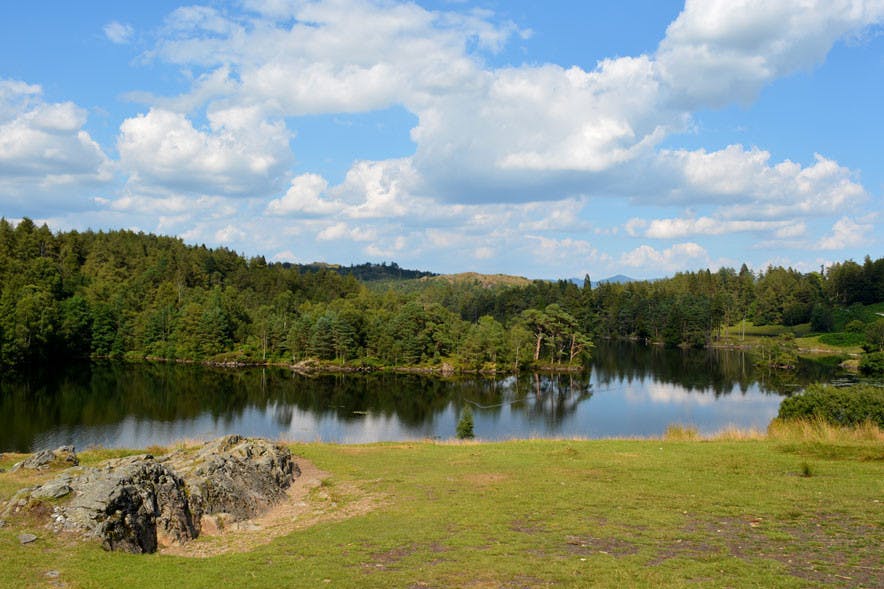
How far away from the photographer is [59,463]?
17875mm

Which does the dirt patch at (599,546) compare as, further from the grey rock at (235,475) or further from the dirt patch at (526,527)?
the grey rock at (235,475)

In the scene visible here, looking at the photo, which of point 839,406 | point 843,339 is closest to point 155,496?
point 839,406

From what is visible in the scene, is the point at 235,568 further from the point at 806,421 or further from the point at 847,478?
the point at 806,421

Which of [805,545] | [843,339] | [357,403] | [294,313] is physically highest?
[294,313]

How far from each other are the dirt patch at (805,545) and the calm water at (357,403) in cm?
3142

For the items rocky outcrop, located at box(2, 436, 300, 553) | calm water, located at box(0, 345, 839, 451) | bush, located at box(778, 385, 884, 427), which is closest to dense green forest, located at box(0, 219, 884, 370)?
calm water, located at box(0, 345, 839, 451)

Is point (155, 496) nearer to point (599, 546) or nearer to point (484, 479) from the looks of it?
point (484, 479)

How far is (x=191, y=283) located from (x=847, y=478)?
5089 inches

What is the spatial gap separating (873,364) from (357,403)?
2744 inches

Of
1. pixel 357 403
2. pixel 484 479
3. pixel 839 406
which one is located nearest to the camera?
pixel 484 479

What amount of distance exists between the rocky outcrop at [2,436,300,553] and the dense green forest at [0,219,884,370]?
Answer: 73.7 m

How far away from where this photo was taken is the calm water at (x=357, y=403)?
47312mm

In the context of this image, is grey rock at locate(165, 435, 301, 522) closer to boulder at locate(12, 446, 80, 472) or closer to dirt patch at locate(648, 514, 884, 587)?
boulder at locate(12, 446, 80, 472)

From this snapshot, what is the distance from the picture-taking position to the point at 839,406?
27.2 m
